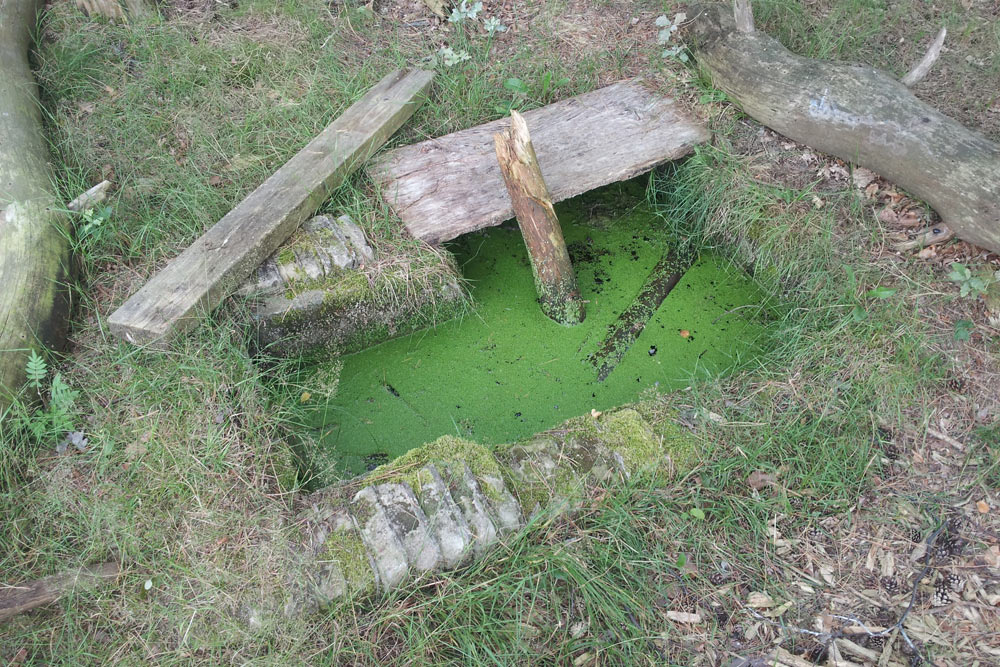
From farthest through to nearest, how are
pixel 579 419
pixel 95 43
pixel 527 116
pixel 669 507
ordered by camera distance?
pixel 95 43, pixel 527 116, pixel 579 419, pixel 669 507

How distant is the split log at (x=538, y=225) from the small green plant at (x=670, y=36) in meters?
1.09

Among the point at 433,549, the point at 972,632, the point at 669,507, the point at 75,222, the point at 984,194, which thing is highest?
the point at 75,222

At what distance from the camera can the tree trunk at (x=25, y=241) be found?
2426mm

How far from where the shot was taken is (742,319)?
304 centimetres

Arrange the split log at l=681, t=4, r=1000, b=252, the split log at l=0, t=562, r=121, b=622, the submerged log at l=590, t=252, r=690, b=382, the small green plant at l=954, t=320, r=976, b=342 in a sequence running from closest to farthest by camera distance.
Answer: the split log at l=0, t=562, r=121, b=622, the small green plant at l=954, t=320, r=976, b=342, the split log at l=681, t=4, r=1000, b=252, the submerged log at l=590, t=252, r=690, b=382

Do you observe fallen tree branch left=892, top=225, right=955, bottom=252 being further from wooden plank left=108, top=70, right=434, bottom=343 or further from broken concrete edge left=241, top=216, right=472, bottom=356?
wooden plank left=108, top=70, right=434, bottom=343

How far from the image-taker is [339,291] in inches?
107

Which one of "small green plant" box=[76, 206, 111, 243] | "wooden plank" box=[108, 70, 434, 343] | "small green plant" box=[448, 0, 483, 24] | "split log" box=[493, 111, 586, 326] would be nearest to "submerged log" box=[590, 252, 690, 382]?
"split log" box=[493, 111, 586, 326]

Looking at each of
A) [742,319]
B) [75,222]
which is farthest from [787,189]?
[75,222]

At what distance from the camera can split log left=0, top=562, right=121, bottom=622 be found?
199cm

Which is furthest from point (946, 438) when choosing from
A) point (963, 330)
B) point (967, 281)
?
point (967, 281)

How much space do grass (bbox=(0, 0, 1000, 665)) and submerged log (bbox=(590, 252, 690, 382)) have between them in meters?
0.25

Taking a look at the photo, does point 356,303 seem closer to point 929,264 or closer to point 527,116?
point 527,116

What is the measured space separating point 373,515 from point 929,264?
2409mm
